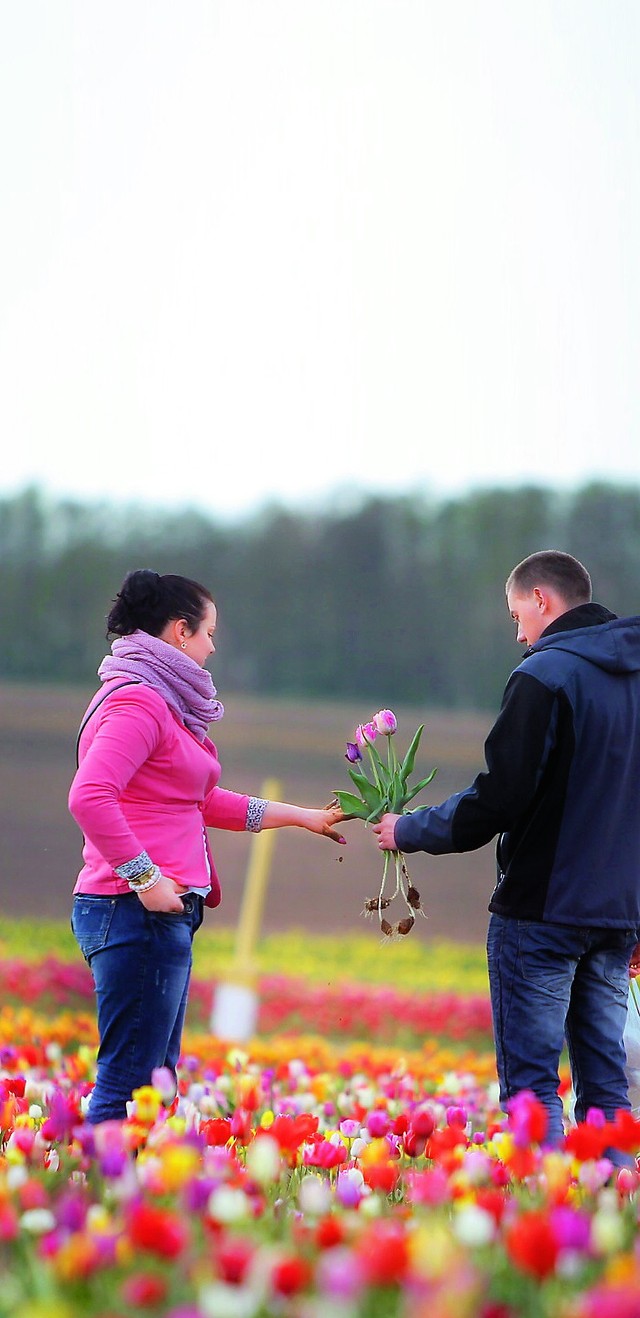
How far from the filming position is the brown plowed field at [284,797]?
55.3 ft

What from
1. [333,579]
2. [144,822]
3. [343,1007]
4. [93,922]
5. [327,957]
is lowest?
[327,957]

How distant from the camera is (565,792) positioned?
135 inches

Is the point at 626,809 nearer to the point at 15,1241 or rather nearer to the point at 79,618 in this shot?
the point at 15,1241

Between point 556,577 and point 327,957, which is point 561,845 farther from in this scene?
point 327,957

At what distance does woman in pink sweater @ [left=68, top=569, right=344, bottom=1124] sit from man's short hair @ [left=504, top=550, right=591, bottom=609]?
2.61 feet

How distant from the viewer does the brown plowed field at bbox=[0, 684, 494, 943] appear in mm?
16859

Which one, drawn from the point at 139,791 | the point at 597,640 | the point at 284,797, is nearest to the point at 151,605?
the point at 139,791

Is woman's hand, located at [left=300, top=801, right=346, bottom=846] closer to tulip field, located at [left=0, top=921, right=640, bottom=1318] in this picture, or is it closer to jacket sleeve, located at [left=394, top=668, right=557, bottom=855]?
jacket sleeve, located at [left=394, top=668, right=557, bottom=855]

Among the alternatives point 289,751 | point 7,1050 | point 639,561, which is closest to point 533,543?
point 639,561

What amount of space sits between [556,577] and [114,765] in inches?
47.3

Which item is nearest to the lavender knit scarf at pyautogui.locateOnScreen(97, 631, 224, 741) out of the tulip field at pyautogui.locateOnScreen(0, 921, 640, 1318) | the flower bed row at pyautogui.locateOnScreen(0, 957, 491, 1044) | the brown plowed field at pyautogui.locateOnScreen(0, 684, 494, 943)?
the tulip field at pyautogui.locateOnScreen(0, 921, 640, 1318)

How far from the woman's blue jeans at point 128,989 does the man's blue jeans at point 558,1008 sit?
0.78 metres

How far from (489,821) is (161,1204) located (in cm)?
141

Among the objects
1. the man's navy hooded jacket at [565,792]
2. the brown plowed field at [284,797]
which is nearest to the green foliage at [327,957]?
the brown plowed field at [284,797]
